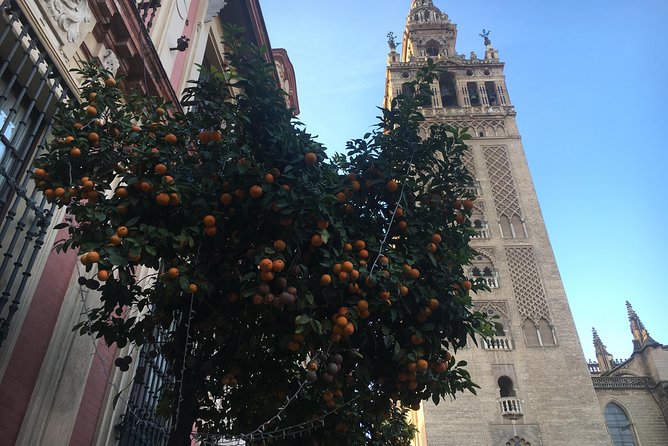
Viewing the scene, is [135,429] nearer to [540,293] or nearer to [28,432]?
[28,432]

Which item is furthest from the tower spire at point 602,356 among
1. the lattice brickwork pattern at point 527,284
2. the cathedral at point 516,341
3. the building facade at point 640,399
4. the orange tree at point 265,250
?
the orange tree at point 265,250

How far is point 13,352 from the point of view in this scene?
414 centimetres

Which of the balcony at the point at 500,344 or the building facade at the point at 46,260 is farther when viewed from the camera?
the balcony at the point at 500,344

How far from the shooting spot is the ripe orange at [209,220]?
140 inches

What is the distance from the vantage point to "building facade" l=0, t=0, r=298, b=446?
4172 mm

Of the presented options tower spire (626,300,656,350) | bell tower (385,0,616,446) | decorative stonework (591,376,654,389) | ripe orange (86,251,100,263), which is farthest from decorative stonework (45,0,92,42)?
tower spire (626,300,656,350)

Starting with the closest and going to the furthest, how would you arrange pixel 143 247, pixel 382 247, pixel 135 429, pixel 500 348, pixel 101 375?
pixel 143 247
pixel 382 247
pixel 101 375
pixel 135 429
pixel 500 348

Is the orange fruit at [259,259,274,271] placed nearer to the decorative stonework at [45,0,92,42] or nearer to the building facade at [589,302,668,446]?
the decorative stonework at [45,0,92,42]

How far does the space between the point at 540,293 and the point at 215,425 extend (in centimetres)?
2285

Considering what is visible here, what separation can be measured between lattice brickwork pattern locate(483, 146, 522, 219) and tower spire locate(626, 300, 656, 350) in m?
11.7

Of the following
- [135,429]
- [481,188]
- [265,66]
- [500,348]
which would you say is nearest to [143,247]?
[265,66]

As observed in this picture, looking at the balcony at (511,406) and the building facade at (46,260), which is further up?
the balcony at (511,406)

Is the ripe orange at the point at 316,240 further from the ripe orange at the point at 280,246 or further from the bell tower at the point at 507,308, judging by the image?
the bell tower at the point at 507,308

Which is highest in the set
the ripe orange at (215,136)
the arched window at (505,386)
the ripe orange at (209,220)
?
the arched window at (505,386)
